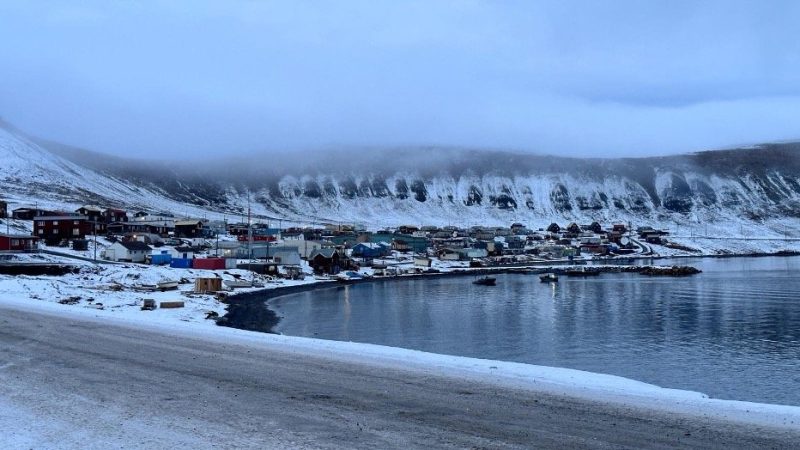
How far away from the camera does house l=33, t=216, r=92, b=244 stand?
236ft

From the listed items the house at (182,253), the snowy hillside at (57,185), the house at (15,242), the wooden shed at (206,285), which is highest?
the snowy hillside at (57,185)

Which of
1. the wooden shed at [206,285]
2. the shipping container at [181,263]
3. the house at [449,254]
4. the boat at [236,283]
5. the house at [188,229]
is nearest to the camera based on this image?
the wooden shed at [206,285]

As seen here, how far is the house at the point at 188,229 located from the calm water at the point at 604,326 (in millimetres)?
44170

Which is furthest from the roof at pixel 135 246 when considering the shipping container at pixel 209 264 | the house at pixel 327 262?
the house at pixel 327 262

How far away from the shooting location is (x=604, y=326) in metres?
34.8

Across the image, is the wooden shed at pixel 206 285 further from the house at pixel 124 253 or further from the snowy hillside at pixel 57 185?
the snowy hillside at pixel 57 185

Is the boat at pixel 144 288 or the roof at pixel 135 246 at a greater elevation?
the roof at pixel 135 246

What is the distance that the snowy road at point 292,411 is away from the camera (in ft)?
29.2

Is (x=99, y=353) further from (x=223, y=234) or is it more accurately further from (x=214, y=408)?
(x=223, y=234)

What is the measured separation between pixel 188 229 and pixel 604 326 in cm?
7865

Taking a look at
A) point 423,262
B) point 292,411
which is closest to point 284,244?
point 423,262

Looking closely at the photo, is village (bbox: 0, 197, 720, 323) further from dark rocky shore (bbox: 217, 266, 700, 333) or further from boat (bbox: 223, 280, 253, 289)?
dark rocky shore (bbox: 217, 266, 700, 333)

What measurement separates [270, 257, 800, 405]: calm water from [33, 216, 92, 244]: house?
3355cm

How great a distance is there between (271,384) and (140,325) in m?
10.6
